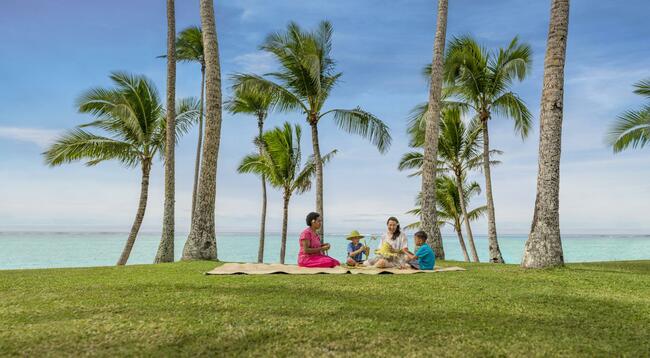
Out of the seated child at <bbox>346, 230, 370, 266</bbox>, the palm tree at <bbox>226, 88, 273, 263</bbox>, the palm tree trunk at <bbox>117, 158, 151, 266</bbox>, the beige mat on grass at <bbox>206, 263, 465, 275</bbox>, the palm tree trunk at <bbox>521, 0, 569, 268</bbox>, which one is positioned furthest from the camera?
the palm tree at <bbox>226, 88, 273, 263</bbox>

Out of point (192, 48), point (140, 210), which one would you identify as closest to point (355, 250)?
point (140, 210)

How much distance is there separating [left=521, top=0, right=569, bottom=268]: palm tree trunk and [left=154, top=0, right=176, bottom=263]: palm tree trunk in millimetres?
10052

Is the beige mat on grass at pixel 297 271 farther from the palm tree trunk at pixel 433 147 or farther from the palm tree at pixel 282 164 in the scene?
the palm tree at pixel 282 164

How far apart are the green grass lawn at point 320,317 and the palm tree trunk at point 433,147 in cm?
623

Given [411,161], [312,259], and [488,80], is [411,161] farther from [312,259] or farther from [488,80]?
[312,259]

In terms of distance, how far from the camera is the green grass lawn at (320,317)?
14.4ft

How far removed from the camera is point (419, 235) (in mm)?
10250

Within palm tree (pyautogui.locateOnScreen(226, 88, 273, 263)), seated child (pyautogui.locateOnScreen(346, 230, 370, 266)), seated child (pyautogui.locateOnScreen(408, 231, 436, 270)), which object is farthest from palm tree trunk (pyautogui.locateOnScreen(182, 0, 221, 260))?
palm tree (pyautogui.locateOnScreen(226, 88, 273, 263))

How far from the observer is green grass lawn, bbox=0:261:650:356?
440cm

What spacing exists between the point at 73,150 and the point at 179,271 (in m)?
9.72

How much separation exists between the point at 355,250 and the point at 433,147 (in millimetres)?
5182

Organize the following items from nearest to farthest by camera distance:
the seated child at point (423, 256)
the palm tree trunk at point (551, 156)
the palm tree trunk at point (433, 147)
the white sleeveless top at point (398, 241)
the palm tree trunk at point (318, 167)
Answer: the palm tree trunk at point (551, 156) < the seated child at point (423, 256) < the white sleeveless top at point (398, 241) < the palm tree trunk at point (433, 147) < the palm tree trunk at point (318, 167)

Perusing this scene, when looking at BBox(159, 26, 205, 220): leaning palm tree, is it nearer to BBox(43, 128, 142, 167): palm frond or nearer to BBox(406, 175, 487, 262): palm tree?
BBox(43, 128, 142, 167): palm frond

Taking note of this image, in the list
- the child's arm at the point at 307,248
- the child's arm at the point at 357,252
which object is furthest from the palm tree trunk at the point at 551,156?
the child's arm at the point at 307,248
